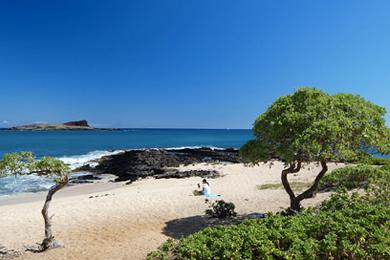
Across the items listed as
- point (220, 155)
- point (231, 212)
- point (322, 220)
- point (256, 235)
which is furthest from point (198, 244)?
point (220, 155)

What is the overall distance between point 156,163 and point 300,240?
118 ft

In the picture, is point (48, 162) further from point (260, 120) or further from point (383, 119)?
point (383, 119)

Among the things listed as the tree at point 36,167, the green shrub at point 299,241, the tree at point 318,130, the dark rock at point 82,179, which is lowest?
the dark rock at point 82,179

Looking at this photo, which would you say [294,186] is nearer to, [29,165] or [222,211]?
[222,211]

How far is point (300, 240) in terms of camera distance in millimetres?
7477

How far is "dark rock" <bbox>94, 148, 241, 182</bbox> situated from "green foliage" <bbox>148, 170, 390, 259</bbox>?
81.1 ft

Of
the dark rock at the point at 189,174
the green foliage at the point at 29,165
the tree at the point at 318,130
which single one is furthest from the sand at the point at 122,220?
the dark rock at the point at 189,174

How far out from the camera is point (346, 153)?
1195 cm

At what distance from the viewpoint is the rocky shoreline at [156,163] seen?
35.6 meters

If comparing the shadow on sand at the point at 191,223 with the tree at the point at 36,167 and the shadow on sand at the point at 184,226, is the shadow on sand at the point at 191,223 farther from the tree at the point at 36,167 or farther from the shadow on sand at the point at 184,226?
the tree at the point at 36,167

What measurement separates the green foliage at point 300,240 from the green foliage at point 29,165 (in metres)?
5.17

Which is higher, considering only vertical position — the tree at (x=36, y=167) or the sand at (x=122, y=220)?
the tree at (x=36, y=167)

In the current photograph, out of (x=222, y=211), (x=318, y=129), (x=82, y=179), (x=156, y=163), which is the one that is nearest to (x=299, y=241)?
(x=318, y=129)

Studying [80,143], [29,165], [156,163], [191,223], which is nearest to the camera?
[29,165]
